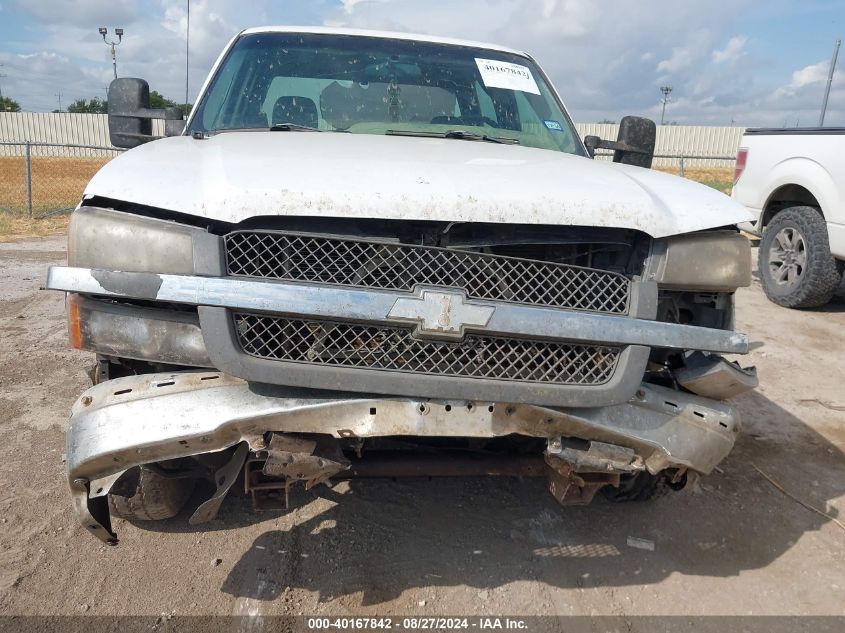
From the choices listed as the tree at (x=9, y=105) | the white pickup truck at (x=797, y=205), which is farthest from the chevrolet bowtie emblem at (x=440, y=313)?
the tree at (x=9, y=105)

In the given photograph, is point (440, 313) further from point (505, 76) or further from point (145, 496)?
point (505, 76)

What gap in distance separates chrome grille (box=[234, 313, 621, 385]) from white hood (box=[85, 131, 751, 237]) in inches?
13.0

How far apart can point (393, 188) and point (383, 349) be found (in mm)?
481

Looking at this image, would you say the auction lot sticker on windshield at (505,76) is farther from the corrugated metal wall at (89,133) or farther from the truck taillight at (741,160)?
the corrugated metal wall at (89,133)

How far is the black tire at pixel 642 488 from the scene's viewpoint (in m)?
2.69

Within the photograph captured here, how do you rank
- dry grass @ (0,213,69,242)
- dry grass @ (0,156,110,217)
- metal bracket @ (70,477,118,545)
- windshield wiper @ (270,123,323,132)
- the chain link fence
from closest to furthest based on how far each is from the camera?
metal bracket @ (70,477,118,545)
windshield wiper @ (270,123,323,132)
dry grass @ (0,213,69,242)
the chain link fence
dry grass @ (0,156,110,217)

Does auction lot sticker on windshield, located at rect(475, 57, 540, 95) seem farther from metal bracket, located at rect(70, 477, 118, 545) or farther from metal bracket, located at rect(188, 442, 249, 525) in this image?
metal bracket, located at rect(70, 477, 118, 545)

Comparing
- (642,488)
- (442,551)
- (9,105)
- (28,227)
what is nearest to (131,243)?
(442,551)

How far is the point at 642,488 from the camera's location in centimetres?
294

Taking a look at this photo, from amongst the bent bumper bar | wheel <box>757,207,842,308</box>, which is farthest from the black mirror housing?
wheel <box>757,207,842,308</box>

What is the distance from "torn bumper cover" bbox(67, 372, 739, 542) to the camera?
6.40 ft

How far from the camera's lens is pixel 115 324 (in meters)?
2.01

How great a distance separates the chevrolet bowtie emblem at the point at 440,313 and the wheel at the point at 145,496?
119cm

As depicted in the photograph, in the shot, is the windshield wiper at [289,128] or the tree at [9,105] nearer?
the windshield wiper at [289,128]
